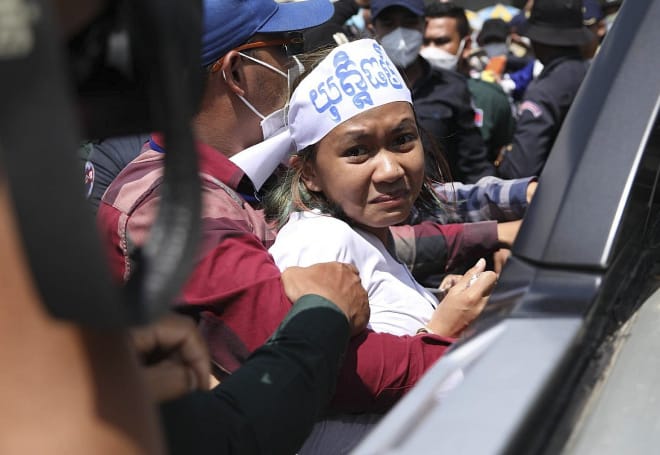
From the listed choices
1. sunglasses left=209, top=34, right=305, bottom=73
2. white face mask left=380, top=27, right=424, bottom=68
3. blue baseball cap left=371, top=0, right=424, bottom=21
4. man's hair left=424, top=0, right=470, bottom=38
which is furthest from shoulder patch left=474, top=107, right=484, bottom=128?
sunglasses left=209, top=34, right=305, bottom=73

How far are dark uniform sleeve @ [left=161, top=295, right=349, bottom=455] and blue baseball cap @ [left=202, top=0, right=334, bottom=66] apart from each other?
4.10ft

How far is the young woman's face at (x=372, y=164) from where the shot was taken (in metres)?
2.17

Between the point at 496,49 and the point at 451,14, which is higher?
the point at 451,14

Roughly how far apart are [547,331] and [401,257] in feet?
4.85

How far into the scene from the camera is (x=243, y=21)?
94.9 inches

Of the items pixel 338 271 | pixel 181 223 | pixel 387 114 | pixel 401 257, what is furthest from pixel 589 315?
pixel 401 257

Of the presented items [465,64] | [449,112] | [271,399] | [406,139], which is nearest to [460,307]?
[406,139]

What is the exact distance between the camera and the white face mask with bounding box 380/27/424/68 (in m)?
4.78

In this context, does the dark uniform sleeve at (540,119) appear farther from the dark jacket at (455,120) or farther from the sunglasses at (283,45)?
the sunglasses at (283,45)

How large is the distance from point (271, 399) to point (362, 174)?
3.57ft

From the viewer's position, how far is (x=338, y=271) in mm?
1603

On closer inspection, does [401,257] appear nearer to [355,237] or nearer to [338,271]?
[355,237]

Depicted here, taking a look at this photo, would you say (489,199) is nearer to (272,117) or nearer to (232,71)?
(272,117)

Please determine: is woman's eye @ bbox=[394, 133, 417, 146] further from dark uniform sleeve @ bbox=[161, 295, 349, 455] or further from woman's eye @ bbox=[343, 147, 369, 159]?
dark uniform sleeve @ bbox=[161, 295, 349, 455]
